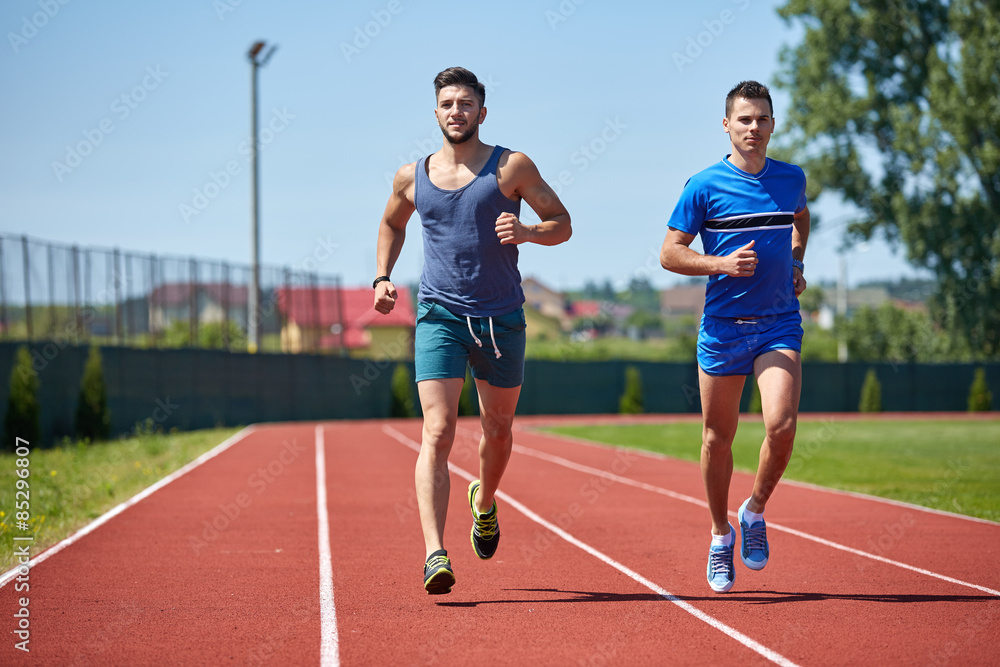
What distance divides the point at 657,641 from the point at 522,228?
2002mm

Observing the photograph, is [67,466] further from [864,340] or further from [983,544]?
[864,340]

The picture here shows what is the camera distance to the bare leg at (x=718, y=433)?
541cm

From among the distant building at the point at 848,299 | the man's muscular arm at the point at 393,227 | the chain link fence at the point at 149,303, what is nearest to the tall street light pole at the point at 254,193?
the chain link fence at the point at 149,303

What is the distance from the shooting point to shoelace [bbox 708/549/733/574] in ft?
18.1

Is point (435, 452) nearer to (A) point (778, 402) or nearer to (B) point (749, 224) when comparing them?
(A) point (778, 402)

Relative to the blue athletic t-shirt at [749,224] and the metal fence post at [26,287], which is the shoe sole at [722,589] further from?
the metal fence post at [26,287]

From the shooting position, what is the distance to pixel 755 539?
5.52 m

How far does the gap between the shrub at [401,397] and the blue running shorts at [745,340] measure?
29.9 meters

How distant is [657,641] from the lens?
4590mm

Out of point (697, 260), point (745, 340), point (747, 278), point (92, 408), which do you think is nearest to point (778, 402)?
point (745, 340)

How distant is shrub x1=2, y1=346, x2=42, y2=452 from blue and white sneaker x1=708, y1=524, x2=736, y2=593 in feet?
52.9

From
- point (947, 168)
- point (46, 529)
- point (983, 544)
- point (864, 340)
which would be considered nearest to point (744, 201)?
point (983, 544)

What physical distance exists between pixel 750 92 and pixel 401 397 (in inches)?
1192

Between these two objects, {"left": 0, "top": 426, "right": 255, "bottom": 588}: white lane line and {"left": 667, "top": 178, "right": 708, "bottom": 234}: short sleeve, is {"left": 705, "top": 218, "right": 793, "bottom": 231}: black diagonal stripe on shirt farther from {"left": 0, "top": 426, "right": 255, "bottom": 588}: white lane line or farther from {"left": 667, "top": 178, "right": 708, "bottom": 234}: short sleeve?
{"left": 0, "top": 426, "right": 255, "bottom": 588}: white lane line
